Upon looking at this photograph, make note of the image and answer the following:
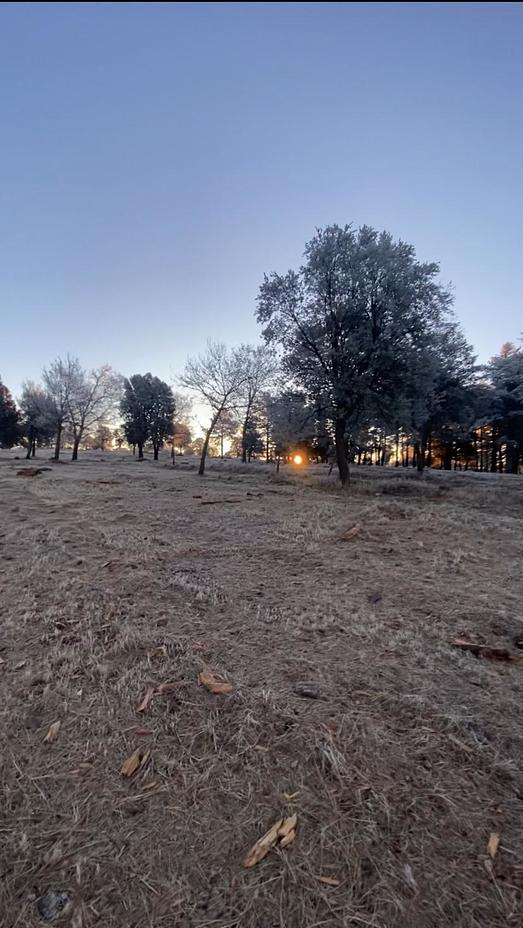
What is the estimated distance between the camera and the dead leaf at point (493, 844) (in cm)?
173

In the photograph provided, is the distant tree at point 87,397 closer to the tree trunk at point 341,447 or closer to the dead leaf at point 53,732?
the tree trunk at point 341,447

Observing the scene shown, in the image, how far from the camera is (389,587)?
16.1 feet

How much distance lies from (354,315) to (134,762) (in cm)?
1624

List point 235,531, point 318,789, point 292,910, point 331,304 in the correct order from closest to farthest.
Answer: point 292,910 → point 318,789 → point 235,531 → point 331,304

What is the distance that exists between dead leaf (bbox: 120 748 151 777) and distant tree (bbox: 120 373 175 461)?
159ft

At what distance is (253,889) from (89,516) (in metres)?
8.37

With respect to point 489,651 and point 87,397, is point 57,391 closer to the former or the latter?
point 87,397

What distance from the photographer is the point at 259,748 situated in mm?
2328

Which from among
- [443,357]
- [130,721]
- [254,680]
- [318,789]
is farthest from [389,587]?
[443,357]

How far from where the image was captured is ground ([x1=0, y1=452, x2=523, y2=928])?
162 centimetres

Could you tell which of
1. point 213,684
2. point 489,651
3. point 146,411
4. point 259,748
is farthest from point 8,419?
point 489,651

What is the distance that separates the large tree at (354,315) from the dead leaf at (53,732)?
1444 cm

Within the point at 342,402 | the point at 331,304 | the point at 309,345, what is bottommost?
the point at 342,402

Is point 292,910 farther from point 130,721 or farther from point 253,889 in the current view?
point 130,721
